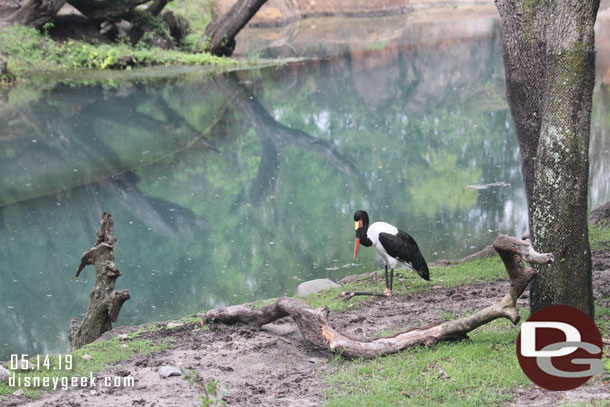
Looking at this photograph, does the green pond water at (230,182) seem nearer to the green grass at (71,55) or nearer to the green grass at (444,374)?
the green grass at (71,55)

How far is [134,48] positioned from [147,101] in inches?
284

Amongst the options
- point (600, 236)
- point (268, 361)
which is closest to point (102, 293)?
point (268, 361)

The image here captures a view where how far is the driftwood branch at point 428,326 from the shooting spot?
5180mm

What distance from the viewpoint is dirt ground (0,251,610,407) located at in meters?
5.15

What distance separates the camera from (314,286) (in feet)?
30.1

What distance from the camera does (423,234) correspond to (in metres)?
11.5

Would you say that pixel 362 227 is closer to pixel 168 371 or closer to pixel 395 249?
pixel 395 249

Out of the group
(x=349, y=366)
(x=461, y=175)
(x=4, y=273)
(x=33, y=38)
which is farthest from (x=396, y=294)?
(x=33, y=38)

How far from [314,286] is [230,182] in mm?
6189

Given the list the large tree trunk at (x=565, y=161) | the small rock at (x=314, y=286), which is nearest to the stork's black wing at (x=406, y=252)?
the small rock at (x=314, y=286)

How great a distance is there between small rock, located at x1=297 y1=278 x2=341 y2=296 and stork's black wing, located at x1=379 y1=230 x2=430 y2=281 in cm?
115

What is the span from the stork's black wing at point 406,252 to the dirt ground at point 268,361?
0.96 feet

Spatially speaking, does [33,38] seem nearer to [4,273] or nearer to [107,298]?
[4,273]

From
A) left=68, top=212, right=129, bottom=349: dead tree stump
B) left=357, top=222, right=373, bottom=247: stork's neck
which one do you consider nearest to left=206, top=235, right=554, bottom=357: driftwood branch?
left=68, top=212, right=129, bottom=349: dead tree stump
